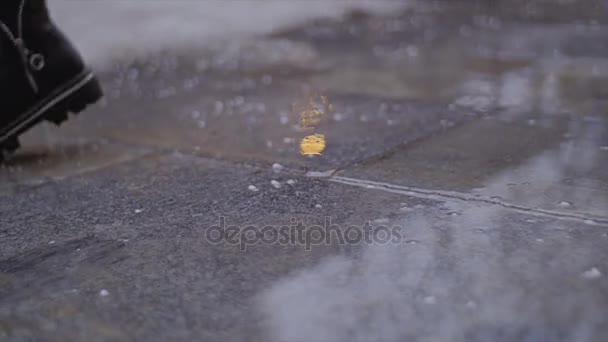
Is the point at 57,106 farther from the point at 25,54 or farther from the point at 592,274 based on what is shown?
the point at 592,274

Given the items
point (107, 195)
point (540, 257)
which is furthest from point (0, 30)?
point (540, 257)

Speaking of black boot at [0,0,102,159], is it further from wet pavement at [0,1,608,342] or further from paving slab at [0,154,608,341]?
paving slab at [0,154,608,341]

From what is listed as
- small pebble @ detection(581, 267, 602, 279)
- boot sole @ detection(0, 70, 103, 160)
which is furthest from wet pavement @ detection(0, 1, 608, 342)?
boot sole @ detection(0, 70, 103, 160)

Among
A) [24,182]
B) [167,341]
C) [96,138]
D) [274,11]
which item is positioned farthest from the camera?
[274,11]

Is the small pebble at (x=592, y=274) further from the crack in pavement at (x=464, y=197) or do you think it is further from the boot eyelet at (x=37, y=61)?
the boot eyelet at (x=37, y=61)

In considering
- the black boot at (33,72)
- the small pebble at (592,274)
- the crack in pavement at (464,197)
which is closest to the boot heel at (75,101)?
the black boot at (33,72)

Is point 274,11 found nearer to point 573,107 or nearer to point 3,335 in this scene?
point 573,107
